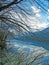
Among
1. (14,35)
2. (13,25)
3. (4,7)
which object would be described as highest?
(4,7)

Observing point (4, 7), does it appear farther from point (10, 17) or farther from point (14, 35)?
point (14, 35)

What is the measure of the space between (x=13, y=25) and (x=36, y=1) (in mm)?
925

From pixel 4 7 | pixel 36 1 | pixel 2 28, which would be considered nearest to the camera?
pixel 36 1

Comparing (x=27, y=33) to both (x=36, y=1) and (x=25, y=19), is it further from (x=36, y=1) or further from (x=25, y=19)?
(x=36, y=1)

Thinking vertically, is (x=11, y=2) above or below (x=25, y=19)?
above

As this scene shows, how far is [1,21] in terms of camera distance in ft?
22.1

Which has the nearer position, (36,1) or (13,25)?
(36,1)

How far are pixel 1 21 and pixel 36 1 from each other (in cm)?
108

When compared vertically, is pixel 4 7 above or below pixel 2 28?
above

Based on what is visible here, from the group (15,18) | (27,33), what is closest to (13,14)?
(15,18)

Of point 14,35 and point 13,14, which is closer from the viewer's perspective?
point 13,14

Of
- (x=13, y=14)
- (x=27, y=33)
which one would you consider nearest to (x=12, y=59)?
(x=27, y=33)

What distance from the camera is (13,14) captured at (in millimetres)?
6895

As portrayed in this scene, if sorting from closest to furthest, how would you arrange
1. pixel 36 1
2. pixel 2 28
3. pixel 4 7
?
pixel 36 1
pixel 4 7
pixel 2 28
